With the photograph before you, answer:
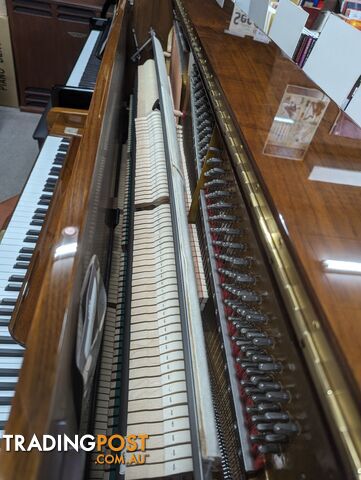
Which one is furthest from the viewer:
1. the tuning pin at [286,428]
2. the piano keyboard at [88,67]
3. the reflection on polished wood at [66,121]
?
the piano keyboard at [88,67]

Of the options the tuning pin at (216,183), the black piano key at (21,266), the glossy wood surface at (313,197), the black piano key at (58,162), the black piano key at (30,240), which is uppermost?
the glossy wood surface at (313,197)

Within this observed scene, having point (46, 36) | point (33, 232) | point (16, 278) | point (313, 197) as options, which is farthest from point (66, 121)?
point (46, 36)

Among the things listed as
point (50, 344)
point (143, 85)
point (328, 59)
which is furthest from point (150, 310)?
point (328, 59)

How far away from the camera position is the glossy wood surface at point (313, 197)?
398 millimetres

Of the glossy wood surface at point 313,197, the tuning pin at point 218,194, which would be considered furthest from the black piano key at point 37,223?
the glossy wood surface at point 313,197

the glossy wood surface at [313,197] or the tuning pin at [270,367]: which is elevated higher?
the glossy wood surface at [313,197]

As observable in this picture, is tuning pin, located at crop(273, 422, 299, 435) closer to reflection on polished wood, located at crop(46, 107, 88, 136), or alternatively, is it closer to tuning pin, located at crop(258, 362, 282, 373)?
tuning pin, located at crop(258, 362, 282, 373)

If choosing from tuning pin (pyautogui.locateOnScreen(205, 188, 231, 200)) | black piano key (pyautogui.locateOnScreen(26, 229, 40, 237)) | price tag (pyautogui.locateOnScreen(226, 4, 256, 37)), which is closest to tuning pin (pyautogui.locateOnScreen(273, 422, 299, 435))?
tuning pin (pyautogui.locateOnScreen(205, 188, 231, 200))

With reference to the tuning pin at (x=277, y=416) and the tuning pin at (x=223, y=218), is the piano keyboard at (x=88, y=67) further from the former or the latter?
the tuning pin at (x=277, y=416)

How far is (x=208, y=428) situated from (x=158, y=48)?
202 cm

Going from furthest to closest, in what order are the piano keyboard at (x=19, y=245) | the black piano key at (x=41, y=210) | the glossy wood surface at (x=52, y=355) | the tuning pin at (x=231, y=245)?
the black piano key at (x=41, y=210)
the piano keyboard at (x=19, y=245)
the tuning pin at (x=231, y=245)
the glossy wood surface at (x=52, y=355)

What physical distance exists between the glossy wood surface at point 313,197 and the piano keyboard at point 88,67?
4.86 ft

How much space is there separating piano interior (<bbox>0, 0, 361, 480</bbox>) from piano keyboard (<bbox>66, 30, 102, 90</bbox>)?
1019 millimetres

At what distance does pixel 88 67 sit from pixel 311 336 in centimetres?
263
